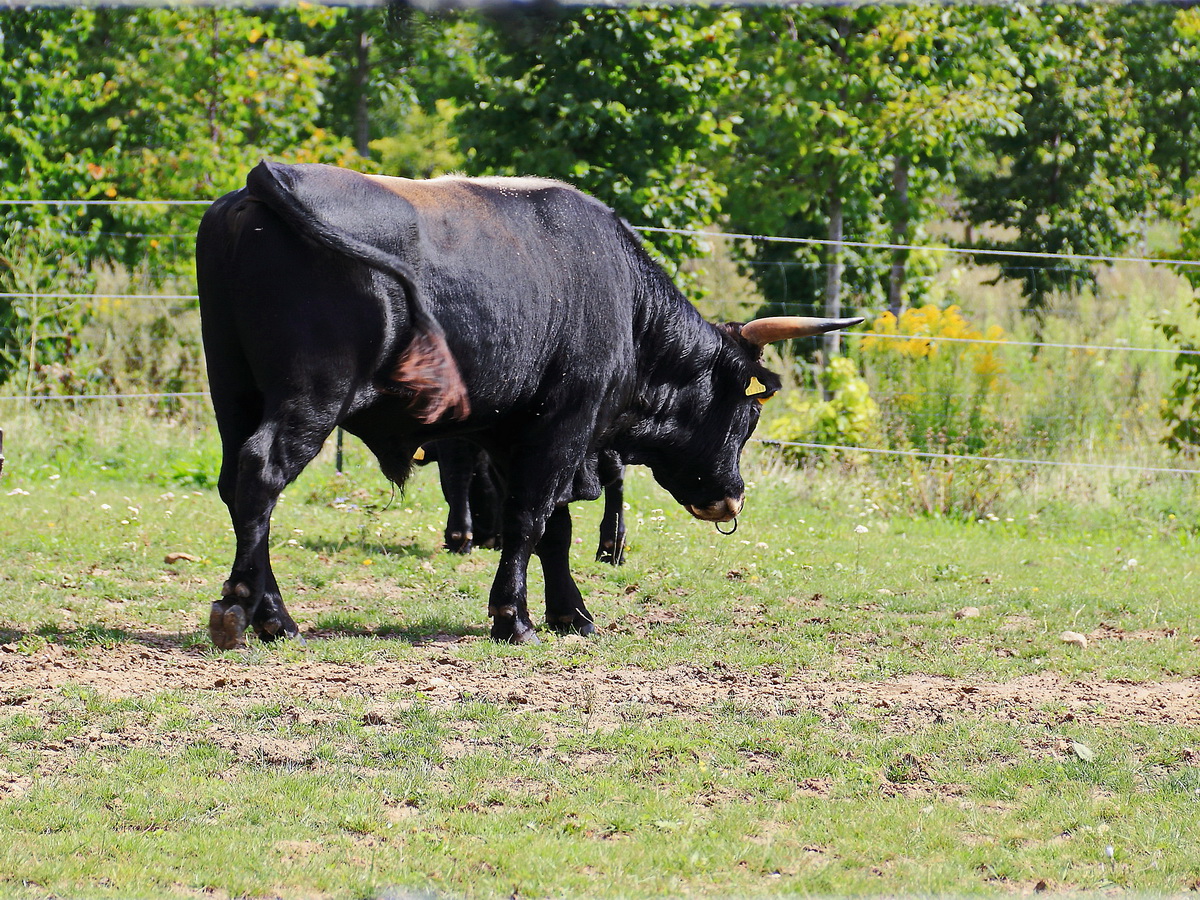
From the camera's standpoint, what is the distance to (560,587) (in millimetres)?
6750

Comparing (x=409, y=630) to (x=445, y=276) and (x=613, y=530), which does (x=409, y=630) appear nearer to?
(x=445, y=276)

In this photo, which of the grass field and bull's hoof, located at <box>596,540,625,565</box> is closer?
the grass field

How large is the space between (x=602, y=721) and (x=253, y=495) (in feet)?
5.33

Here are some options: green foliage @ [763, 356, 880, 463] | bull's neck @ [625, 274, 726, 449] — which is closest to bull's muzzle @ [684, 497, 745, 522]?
bull's neck @ [625, 274, 726, 449]

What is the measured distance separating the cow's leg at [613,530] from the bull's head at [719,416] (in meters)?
1.00

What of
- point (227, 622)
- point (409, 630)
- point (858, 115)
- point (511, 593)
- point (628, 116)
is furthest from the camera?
point (858, 115)

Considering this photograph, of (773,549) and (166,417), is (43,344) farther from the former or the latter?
(773,549)

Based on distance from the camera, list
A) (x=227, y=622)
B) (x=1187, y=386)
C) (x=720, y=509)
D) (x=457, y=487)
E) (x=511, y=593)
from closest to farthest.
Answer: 1. (x=227, y=622)
2. (x=511, y=593)
3. (x=720, y=509)
4. (x=457, y=487)
5. (x=1187, y=386)

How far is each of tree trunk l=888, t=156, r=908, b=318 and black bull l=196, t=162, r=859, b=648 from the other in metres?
9.04

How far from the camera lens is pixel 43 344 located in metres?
12.5

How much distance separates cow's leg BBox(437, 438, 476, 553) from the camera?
8445mm

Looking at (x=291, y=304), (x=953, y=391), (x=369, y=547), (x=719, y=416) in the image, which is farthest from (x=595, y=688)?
(x=953, y=391)

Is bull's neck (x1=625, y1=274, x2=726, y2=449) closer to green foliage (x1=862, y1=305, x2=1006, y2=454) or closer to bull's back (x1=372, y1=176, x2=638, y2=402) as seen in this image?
bull's back (x1=372, y1=176, x2=638, y2=402)

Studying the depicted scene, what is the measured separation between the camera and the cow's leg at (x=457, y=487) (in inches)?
A: 332
